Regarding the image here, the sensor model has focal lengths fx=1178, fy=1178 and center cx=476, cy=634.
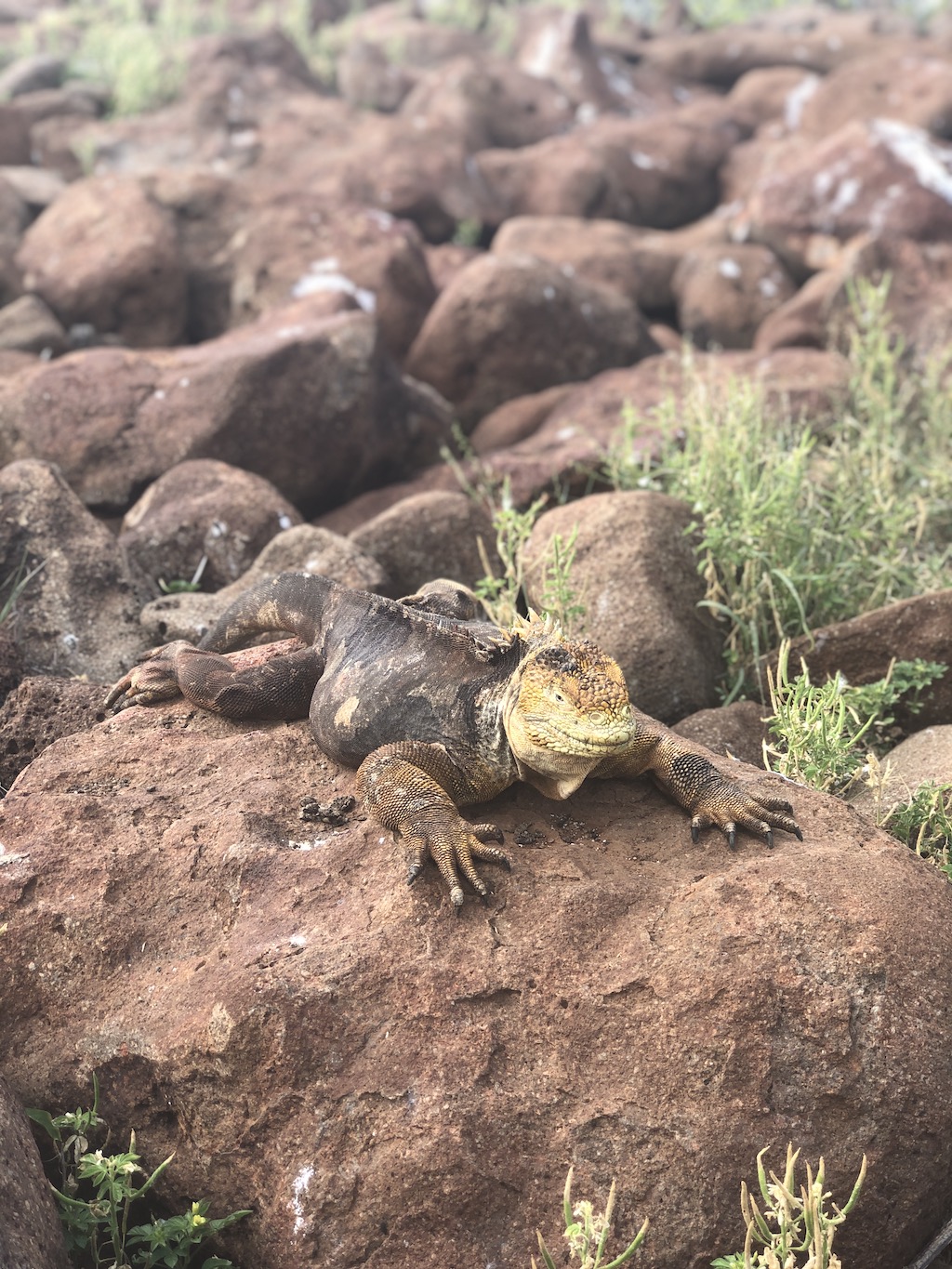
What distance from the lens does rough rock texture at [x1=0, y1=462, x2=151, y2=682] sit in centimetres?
515

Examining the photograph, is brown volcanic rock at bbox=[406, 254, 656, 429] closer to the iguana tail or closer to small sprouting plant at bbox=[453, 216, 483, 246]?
small sprouting plant at bbox=[453, 216, 483, 246]

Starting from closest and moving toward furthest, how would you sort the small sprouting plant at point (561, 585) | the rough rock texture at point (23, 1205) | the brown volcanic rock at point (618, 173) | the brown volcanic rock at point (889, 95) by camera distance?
1. the rough rock texture at point (23, 1205)
2. the small sprouting plant at point (561, 585)
3. the brown volcanic rock at point (889, 95)
4. the brown volcanic rock at point (618, 173)

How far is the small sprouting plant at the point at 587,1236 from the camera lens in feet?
7.32

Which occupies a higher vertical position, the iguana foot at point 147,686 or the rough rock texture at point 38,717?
the iguana foot at point 147,686

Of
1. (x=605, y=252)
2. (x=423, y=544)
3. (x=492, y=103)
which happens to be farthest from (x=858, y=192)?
(x=423, y=544)

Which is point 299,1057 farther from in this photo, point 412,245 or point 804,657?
point 412,245

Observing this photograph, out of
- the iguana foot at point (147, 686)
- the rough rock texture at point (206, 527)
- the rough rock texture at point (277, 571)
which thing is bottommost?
the rough rock texture at point (206, 527)

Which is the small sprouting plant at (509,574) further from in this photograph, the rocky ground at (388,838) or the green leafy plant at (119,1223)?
the green leafy plant at (119,1223)

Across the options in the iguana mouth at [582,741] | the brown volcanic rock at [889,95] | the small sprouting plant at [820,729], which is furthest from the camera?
the brown volcanic rock at [889,95]

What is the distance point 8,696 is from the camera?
4.37 metres

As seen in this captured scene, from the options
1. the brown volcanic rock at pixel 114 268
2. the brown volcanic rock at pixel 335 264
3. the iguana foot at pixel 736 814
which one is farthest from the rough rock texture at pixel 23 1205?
the brown volcanic rock at pixel 114 268

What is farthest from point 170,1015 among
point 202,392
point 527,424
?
point 527,424

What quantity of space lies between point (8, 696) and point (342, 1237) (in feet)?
8.20

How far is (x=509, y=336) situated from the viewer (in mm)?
8852
